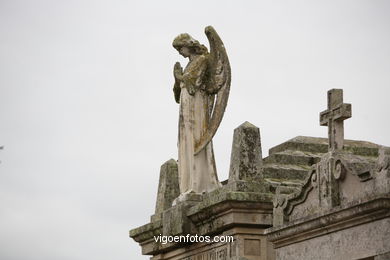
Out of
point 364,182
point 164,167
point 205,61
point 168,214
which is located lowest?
point 364,182

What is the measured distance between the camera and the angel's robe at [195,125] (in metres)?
15.6

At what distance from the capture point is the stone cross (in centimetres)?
1224

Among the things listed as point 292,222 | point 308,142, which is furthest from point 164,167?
point 292,222

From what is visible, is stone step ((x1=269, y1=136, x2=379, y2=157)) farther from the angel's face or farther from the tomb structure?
the angel's face

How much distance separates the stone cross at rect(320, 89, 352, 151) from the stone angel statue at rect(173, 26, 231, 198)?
10.6ft

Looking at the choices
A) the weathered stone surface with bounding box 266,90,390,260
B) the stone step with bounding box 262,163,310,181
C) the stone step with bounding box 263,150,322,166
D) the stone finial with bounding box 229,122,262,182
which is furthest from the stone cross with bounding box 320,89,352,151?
the stone step with bounding box 263,150,322,166

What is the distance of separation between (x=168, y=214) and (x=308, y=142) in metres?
2.27

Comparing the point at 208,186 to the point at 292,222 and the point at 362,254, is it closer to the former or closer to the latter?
the point at 292,222

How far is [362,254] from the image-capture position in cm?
1114

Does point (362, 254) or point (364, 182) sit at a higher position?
point (364, 182)

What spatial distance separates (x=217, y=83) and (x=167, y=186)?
193cm

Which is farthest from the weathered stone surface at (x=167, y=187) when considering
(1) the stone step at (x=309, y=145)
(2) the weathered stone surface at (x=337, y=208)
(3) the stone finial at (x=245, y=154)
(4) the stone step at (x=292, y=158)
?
(2) the weathered stone surface at (x=337, y=208)

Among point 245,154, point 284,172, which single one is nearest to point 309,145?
point 284,172

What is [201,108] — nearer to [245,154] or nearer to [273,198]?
[245,154]
